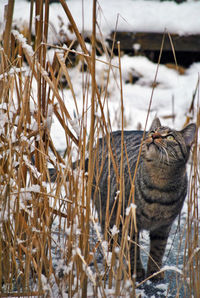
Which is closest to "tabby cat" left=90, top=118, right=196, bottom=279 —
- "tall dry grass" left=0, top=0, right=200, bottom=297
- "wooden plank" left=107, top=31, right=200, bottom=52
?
"tall dry grass" left=0, top=0, right=200, bottom=297

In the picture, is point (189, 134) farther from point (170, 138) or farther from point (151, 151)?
point (151, 151)

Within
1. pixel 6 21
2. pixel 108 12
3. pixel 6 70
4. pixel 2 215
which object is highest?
pixel 108 12

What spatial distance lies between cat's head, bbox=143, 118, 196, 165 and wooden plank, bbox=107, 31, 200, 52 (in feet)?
10.2

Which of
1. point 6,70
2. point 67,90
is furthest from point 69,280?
point 67,90

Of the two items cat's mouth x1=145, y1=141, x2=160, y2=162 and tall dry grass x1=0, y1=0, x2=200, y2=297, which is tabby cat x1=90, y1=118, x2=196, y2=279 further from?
tall dry grass x1=0, y1=0, x2=200, y2=297

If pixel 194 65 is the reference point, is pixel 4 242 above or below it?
below

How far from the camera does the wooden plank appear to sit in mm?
4781

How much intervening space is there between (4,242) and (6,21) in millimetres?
742

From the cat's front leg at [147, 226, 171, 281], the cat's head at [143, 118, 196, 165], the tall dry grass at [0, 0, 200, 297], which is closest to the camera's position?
the tall dry grass at [0, 0, 200, 297]

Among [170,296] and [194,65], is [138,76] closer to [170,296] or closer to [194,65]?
[194,65]

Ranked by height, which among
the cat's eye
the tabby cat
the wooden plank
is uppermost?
the wooden plank

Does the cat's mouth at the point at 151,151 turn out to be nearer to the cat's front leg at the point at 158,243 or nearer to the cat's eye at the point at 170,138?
the cat's eye at the point at 170,138

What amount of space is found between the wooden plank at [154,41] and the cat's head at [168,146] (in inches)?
123

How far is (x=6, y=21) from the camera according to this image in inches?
50.3
